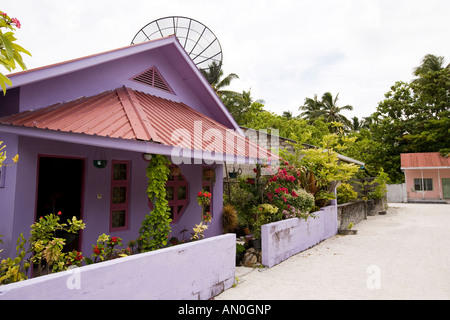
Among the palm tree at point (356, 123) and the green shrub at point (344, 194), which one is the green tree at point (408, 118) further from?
the green shrub at point (344, 194)

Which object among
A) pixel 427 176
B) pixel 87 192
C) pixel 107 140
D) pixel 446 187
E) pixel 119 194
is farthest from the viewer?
pixel 427 176

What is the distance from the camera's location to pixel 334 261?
7.70 m

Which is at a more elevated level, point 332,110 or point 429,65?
point 429,65

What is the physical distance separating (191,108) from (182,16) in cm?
300

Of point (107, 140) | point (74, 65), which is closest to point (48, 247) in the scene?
point (107, 140)

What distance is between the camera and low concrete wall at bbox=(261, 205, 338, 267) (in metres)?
7.00

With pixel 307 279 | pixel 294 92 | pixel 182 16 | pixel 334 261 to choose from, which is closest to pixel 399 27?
pixel 182 16

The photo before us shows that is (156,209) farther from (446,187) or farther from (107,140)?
(446,187)

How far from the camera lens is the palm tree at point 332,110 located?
130 ft

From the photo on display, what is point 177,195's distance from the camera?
8070mm

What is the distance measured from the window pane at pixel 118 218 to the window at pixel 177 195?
1.35 meters

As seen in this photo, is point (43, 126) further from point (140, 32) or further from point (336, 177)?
point (336, 177)

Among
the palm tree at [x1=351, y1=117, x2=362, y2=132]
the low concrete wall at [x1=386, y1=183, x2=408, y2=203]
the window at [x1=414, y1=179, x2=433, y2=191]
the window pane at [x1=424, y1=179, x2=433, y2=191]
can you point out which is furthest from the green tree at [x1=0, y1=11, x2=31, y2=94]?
the palm tree at [x1=351, y1=117, x2=362, y2=132]

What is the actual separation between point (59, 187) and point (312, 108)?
132 feet
